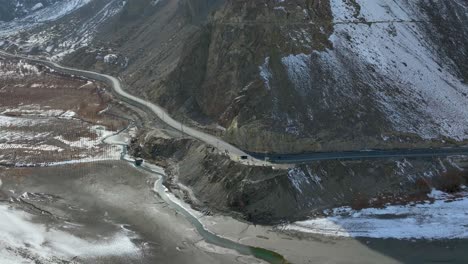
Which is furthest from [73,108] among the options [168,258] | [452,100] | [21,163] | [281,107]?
[452,100]

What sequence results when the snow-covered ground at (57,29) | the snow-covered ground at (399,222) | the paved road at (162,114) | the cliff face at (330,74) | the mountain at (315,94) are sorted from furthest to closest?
the snow-covered ground at (57,29), the cliff face at (330,74), the paved road at (162,114), the mountain at (315,94), the snow-covered ground at (399,222)

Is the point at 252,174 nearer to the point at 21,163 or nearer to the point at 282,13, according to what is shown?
the point at 282,13

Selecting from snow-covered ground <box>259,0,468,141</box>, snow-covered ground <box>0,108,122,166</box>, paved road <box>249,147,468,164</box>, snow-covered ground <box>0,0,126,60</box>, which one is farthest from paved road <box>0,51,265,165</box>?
snow-covered ground <box>0,0,126,60</box>

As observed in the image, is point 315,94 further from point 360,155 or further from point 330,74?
point 360,155

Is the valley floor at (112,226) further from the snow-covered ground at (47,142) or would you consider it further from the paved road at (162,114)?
the paved road at (162,114)

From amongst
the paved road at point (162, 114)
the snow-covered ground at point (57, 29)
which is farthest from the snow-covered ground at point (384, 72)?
the snow-covered ground at point (57, 29)

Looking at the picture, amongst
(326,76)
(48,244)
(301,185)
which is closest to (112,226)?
(48,244)

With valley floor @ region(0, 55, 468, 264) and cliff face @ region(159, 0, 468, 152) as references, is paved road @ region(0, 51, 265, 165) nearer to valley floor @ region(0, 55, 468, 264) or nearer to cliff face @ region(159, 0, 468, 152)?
cliff face @ region(159, 0, 468, 152)

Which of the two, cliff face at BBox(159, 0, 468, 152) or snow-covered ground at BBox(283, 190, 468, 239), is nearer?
snow-covered ground at BBox(283, 190, 468, 239)

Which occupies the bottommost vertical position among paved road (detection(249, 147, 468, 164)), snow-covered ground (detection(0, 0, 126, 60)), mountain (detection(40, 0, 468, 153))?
snow-covered ground (detection(0, 0, 126, 60))
